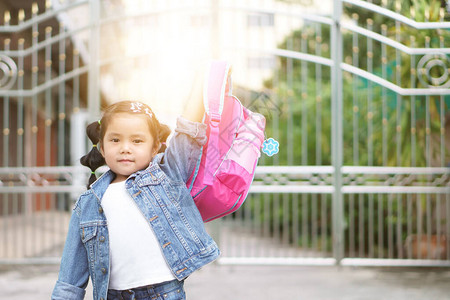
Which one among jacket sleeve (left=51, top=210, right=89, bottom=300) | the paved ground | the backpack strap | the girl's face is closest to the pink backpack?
the backpack strap

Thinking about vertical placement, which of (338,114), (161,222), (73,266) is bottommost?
(73,266)

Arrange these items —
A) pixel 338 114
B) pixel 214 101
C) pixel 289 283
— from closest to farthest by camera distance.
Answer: pixel 214 101 < pixel 289 283 < pixel 338 114

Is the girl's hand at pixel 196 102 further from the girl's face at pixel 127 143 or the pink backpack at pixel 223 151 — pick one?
the girl's face at pixel 127 143

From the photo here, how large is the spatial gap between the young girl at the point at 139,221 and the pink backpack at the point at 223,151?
3 cm

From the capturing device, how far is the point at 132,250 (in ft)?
5.92

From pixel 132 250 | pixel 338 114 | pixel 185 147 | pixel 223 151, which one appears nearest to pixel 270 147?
pixel 223 151

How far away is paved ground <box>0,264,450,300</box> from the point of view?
479cm

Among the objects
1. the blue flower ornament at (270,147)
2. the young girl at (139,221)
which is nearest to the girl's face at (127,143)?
the young girl at (139,221)

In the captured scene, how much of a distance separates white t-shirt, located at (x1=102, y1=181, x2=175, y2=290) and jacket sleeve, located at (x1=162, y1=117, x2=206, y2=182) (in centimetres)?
18

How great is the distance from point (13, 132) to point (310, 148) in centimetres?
690

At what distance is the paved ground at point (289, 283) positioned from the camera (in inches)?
188

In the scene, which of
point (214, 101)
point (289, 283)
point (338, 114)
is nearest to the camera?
point (214, 101)

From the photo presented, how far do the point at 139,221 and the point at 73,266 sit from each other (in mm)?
256

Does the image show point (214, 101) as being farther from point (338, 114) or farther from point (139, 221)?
point (338, 114)
